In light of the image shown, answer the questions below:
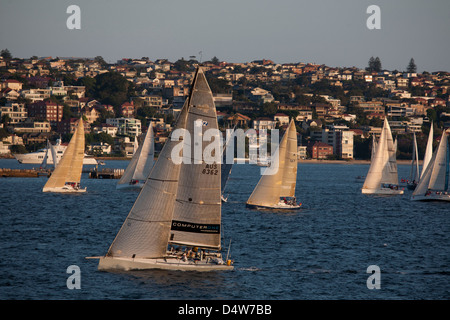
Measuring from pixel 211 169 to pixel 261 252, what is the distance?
9.17 metres

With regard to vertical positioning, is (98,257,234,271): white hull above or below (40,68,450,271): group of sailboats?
below

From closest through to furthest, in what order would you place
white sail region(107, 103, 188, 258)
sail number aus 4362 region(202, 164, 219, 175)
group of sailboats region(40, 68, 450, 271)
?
group of sailboats region(40, 68, 450, 271) → white sail region(107, 103, 188, 258) → sail number aus 4362 region(202, 164, 219, 175)

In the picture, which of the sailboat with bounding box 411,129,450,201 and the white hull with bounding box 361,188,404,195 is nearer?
the sailboat with bounding box 411,129,450,201

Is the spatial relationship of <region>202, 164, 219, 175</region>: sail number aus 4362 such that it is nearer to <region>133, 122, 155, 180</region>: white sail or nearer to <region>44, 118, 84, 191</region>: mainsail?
<region>44, 118, 84, 191</region>: mainsail

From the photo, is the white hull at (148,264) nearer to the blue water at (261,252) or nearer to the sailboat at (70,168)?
the blue water at (261,252)

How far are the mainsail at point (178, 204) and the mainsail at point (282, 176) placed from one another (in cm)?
2464

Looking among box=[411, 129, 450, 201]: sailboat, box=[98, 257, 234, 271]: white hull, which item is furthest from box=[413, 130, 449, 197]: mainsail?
box=[98, 257, 234, 271]: white hull

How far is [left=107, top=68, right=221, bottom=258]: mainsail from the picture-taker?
27.4 meters

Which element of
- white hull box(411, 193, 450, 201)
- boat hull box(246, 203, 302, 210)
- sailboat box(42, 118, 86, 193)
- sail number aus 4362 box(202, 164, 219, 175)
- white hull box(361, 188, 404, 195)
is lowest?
white hull box(361, 188, 404, 195)

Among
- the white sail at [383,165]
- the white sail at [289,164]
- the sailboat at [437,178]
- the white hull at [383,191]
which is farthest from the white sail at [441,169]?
the white sail at [289,164]

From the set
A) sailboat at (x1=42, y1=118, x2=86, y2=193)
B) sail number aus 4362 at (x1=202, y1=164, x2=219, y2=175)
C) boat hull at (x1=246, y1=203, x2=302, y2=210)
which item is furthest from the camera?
sailboat at (x1=42, y1=118, x2=86, y2=193)

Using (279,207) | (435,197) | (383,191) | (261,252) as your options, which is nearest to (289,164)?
(279,207)

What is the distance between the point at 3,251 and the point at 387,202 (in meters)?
42.1
